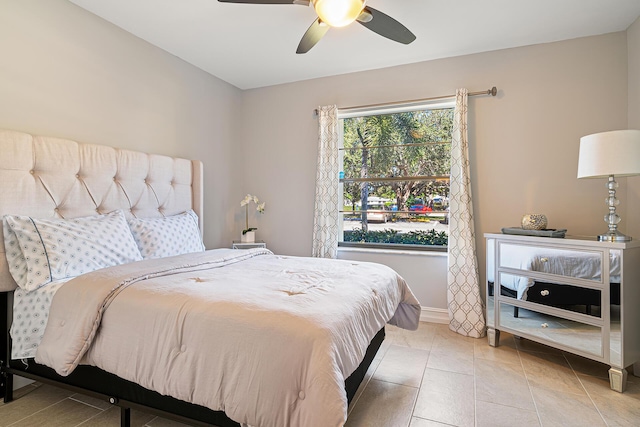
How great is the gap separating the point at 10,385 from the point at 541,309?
11.0 feet

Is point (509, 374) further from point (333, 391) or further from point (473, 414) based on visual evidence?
point (333, 391)

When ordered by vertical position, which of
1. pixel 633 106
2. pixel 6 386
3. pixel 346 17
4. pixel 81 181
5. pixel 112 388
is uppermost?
pixel 346 17

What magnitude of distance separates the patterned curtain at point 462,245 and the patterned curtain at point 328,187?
1.14m

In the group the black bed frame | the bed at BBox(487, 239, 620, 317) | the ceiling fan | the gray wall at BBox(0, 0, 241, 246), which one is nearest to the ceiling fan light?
A: the ceiling fan

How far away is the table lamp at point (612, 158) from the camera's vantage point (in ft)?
6.64

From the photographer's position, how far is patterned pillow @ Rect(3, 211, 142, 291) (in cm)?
171

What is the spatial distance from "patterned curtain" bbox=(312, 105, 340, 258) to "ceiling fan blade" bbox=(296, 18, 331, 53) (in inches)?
A: 47.7

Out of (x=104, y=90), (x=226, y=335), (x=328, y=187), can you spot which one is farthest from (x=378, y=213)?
(x=104, y=90)

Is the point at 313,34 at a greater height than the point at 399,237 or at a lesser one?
greater

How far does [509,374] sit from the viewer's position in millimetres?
2178

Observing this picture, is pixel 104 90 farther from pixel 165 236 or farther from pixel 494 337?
pixel 494 337

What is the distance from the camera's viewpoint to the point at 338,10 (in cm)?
174

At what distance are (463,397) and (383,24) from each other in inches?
89.0

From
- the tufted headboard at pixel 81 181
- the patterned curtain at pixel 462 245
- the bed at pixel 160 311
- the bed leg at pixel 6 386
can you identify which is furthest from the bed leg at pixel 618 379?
the bed leg at pixel 6 386
